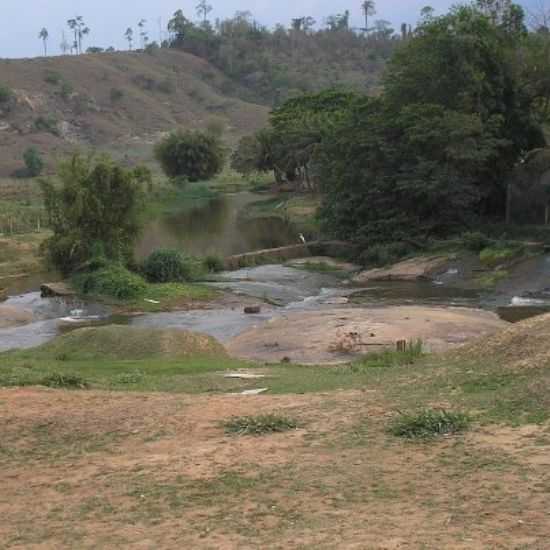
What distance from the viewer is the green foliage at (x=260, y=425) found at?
10805 mm

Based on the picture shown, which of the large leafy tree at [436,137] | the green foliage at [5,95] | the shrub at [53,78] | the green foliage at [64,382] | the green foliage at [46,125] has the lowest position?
the green foliage at [64,382]

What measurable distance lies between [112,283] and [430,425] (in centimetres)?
2811

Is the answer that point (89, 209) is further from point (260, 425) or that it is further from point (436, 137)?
point (260, 425)

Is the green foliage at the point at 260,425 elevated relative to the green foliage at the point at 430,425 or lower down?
lower down

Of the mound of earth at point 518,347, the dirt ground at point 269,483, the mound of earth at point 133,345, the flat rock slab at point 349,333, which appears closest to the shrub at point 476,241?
the flat rock slab at point 349,333

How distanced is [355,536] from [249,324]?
23.0 meters

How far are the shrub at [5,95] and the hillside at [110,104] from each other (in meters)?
0.61

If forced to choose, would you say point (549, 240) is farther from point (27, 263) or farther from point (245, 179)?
point (245, 179)

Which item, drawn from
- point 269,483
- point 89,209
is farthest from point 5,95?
point 269,483

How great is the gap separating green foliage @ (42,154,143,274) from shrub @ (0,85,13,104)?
9962 cm

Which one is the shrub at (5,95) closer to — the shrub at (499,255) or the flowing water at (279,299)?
the flowing water at (279,299)

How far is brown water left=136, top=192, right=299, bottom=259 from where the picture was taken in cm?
5497

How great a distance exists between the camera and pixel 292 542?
7078 millimetres

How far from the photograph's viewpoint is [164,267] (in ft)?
133
